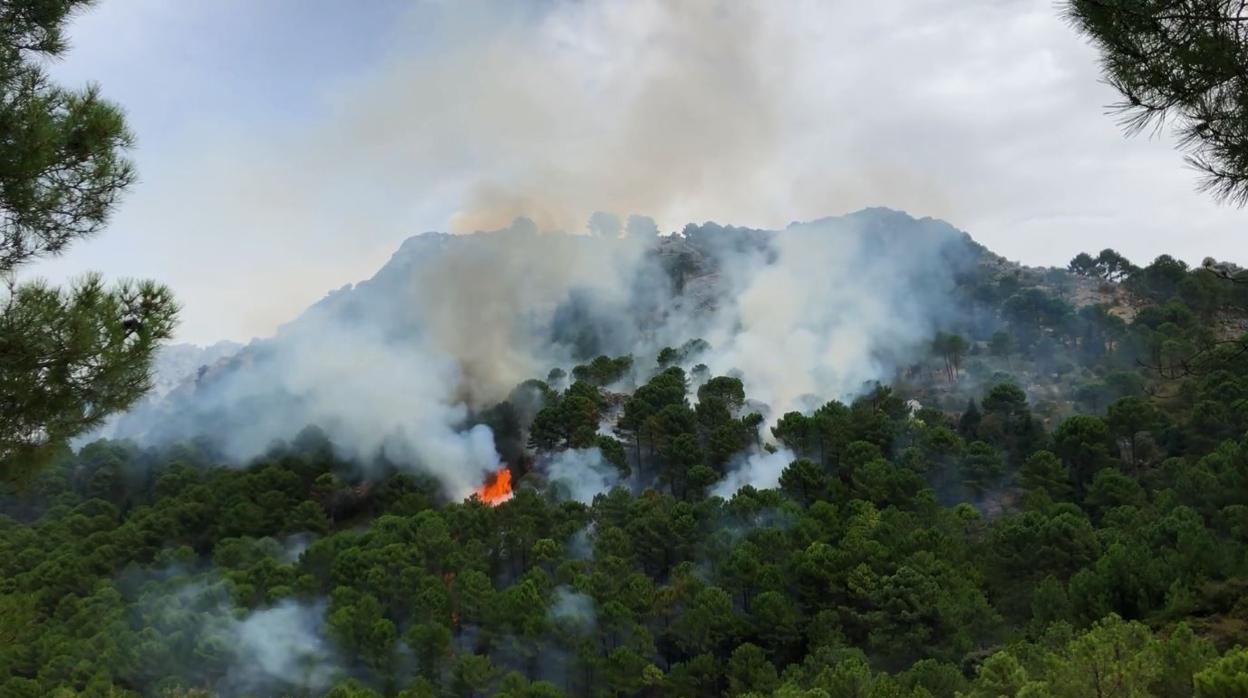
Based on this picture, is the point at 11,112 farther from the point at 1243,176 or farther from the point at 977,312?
the point at 977,312

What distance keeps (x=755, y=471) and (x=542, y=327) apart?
5705 cm

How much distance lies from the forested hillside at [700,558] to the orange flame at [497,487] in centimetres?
21

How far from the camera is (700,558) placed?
1430 inches

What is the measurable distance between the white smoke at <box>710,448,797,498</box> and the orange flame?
17.5 m

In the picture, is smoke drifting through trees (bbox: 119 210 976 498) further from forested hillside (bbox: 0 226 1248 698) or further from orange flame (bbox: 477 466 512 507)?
forested hillside (bbox: 0 226 1248 698)

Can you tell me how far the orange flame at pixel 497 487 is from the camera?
57.0m

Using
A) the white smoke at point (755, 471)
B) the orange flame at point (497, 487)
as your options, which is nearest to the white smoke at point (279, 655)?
the orange flame at point (497, 487)

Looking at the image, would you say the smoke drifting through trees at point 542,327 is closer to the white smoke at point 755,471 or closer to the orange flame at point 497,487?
the orange flame at point 497,487

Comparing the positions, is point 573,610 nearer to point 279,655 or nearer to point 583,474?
point 279,655

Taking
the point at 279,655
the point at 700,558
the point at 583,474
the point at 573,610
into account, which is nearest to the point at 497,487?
the point at 583,474

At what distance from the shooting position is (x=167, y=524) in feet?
163

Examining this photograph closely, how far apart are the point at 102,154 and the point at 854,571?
28.7 meters

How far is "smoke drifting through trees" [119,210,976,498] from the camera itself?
6725 cm

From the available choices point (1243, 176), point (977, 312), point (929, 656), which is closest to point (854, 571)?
point (929, 656)
